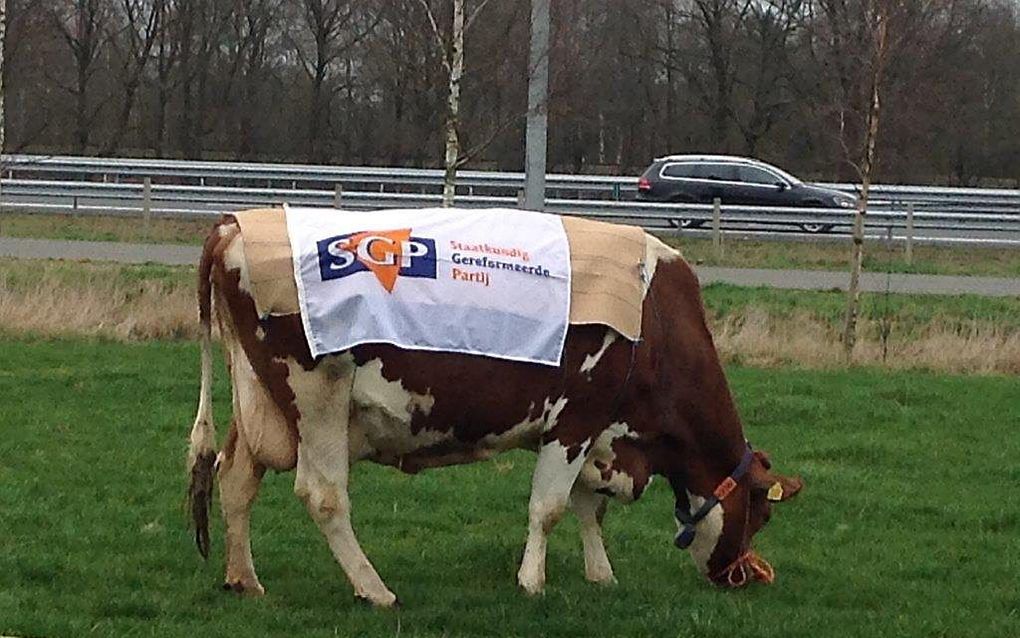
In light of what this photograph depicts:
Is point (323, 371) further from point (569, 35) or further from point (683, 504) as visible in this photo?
point (569, 35)

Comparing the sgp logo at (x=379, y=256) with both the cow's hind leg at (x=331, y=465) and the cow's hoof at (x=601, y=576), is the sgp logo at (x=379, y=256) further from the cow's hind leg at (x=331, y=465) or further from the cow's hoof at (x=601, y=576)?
the cow's hoof at (x=601, y=576)

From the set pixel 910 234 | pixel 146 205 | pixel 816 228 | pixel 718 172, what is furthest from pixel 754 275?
pixel 146 205

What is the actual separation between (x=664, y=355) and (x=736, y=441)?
2.06 feet

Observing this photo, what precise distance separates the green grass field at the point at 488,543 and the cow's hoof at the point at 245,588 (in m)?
0.08

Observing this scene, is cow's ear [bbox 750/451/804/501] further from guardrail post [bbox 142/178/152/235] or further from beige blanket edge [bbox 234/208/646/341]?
guardrail post [bbox 142/178/152/235]

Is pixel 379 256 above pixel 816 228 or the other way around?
above

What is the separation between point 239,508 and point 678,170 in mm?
28974

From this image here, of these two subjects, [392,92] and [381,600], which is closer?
[381,600]

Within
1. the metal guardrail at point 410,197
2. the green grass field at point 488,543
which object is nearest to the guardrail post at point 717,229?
the metal guardrail at point 410,197

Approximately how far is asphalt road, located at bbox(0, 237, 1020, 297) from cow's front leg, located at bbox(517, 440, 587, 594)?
15.3m

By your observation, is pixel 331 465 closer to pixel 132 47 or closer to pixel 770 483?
pixel 770 483

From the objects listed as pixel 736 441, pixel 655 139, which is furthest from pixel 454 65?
pixel 655 139

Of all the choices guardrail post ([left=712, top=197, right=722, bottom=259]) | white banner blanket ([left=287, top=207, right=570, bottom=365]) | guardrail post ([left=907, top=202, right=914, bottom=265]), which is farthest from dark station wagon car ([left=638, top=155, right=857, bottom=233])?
white banner blanket ([left=287, top=207, right=570, bottom=365])

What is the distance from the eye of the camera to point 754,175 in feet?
115
